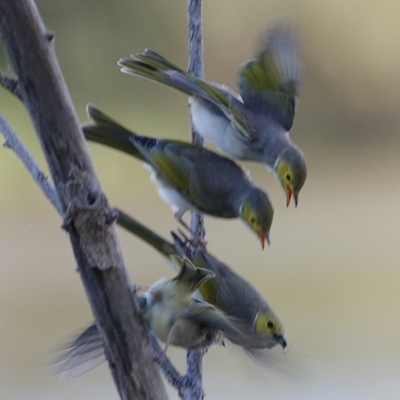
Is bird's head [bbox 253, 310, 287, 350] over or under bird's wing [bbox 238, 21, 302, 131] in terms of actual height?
under

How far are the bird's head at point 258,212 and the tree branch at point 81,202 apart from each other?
9.5 inches

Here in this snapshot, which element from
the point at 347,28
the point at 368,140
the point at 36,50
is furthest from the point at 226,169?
the point at 368,140

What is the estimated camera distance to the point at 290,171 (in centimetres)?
87

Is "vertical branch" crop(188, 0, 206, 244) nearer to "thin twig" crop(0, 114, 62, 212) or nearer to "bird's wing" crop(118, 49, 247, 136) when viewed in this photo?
"bird's wing" crop(118, 49, 247, 136)

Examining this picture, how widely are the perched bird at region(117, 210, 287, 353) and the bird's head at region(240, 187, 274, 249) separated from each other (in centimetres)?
10

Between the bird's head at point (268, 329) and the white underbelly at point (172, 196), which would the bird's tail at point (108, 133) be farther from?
the bird's head at point (268, 329)

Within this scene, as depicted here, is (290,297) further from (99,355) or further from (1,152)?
(99,355)

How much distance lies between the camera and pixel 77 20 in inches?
103

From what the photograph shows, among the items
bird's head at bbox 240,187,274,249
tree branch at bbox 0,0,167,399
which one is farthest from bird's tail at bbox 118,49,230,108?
tree branch at bbox 0,0,167,399

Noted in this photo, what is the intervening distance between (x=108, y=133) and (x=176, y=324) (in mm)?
228

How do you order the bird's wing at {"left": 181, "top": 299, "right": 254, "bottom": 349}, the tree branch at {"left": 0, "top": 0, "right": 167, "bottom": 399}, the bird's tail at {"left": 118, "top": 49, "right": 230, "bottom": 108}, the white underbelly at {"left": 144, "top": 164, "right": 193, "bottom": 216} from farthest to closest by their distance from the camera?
the white underbelly at {"left": 144, "top": 164, "right": 193, "bottom": 216} → the bird's tail at {"left": 118, "top": 49, "right": 230, "bottom": 108} → the bird's wing at {"left": 181, "top": 299, "right": 254, "bottom": 349} → the tree branch at {"left": 0, "top": 0, "right": 167, "bottom": 399}

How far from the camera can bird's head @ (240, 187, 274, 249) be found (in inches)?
31.0

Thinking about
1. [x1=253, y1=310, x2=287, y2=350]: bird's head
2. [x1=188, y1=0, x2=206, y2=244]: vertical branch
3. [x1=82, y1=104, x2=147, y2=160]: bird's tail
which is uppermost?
[x1=188, y1=0, x2=206, y2=244]: vertical branch

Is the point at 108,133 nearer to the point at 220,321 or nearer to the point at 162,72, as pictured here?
the point at 162,72
